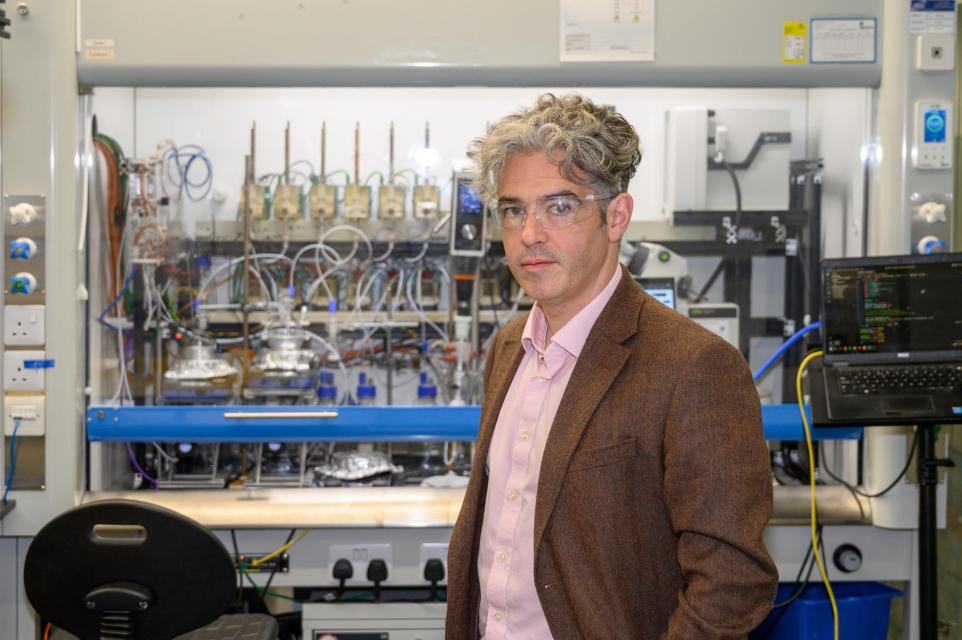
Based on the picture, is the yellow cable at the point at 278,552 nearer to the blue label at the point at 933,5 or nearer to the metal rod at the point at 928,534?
the metal rod at the point at 928,534

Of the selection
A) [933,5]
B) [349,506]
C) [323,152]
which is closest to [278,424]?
[349,506]

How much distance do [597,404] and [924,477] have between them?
126 cm

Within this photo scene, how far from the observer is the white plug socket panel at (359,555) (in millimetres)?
2584

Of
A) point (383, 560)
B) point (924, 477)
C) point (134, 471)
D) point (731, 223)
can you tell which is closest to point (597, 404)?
point (924, 477)

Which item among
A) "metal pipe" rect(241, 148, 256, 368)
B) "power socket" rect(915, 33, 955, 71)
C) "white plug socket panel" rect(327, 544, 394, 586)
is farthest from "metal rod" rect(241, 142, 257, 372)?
"power socket" rect(915, 33, 955, 71)

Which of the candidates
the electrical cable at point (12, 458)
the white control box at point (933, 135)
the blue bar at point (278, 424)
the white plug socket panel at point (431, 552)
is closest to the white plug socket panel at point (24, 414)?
the electrical cable at point (12, 458)

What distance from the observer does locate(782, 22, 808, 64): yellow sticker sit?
252 centimetres

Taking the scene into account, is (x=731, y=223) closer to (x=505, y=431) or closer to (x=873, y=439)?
(x=873, y=439)

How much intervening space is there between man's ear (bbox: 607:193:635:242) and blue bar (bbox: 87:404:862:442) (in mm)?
1253

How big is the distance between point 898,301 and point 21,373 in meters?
2.26

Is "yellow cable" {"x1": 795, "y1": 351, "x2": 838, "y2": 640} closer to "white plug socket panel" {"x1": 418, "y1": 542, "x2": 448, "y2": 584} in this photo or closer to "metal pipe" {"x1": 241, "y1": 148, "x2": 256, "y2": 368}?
"white plug socket panel" {"x1": 418, "y1": 542, "x2": 448, "y2": 584}

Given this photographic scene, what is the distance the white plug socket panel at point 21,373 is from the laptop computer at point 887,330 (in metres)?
2.02

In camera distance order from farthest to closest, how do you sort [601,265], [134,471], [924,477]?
[134,471] < [924,477] < [601,265]

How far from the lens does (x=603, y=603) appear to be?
4.17 ft
